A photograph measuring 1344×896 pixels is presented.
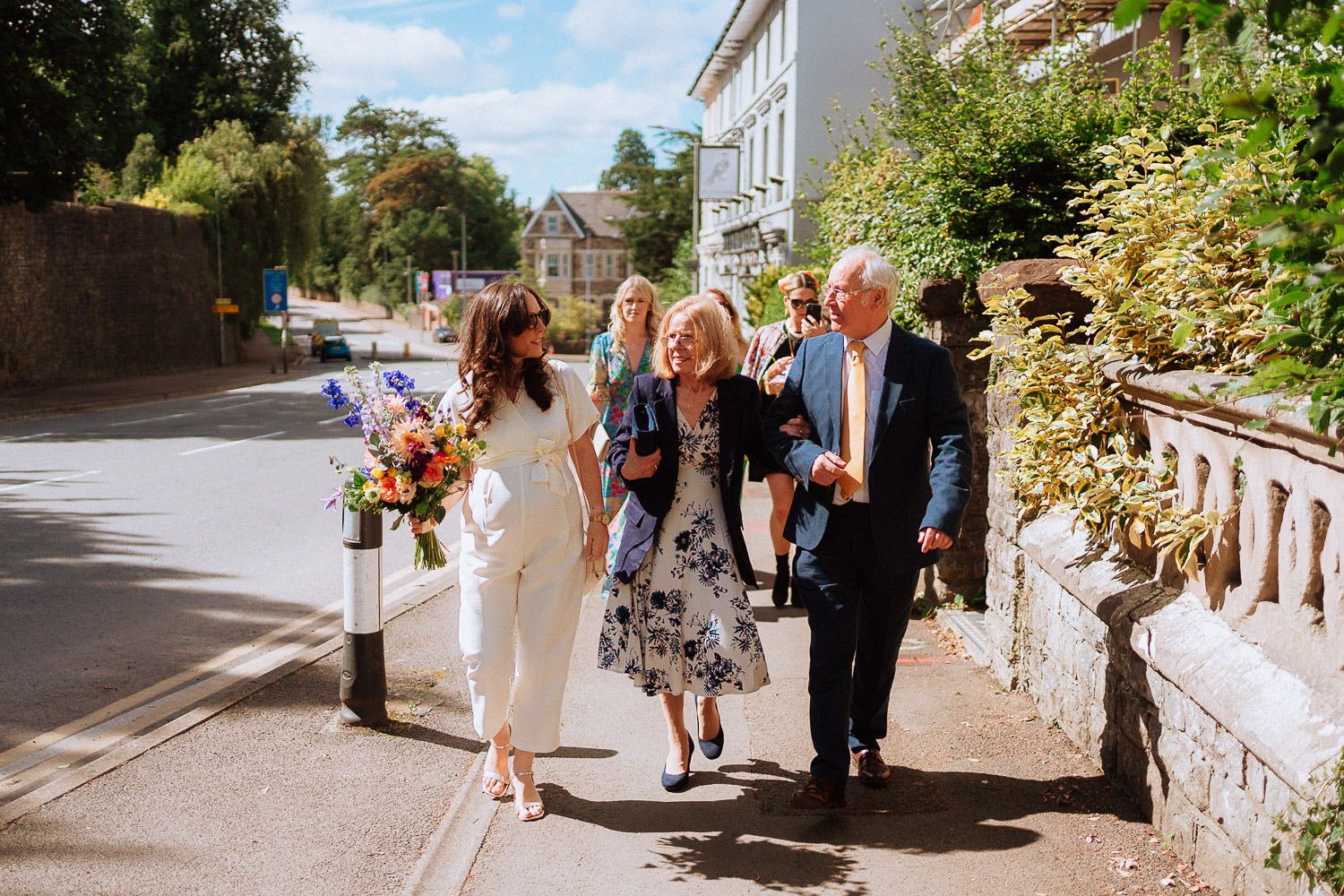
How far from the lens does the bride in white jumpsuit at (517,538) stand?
424cm

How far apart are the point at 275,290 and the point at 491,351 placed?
151 feet

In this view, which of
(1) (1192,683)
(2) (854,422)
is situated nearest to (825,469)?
(2) (854,422)

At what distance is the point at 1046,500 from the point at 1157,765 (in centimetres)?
126

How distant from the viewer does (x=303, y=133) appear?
48.9 metres

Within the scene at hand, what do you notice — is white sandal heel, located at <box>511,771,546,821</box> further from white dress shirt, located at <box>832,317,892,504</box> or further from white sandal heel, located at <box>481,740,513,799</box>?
white dress shirt, located at <box>832,317,892,504</box>

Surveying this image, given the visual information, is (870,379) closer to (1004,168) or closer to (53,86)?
(1004,168)

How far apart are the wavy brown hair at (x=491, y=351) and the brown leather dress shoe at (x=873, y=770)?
1877 millimetres

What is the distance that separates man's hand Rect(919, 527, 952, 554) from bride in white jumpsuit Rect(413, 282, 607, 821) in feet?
4.29

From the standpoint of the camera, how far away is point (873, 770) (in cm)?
449

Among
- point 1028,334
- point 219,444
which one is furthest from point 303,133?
point 1028,334

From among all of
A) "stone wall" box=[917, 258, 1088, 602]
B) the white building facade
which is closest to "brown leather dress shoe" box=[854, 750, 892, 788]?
"stone wall" box=[917, 258, 1088, 602]

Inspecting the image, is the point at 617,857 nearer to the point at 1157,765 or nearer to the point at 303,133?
the point at 1157,765

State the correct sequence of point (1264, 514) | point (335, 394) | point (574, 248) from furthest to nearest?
point (574, 248), point (335, 394), point (1264, 514)

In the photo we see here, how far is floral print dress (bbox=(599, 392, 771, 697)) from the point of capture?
14.7ft
